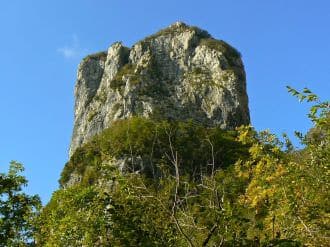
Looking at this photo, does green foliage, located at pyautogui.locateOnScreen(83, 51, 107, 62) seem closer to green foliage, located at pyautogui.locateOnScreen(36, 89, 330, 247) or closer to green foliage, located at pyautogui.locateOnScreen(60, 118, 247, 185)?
green foliage, located at pyautogui.locateOnScreen(60, 118, 247, 185)

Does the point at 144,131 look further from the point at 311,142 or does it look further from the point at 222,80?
the point at 311,142

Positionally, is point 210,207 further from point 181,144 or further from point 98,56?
point 98,56

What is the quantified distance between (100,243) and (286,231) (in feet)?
12.1

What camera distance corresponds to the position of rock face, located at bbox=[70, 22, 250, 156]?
81.4 metres

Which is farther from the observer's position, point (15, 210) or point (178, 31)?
point (178, 31)

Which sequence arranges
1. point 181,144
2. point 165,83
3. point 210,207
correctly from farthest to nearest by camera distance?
point 165,83, point 181,144, point 210,207

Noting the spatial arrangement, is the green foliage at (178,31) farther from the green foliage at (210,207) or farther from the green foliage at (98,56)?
the green foliage at (210,207)

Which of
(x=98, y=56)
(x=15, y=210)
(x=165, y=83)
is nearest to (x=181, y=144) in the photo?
(x=165, y=83)

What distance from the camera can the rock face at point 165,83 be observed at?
81.4 m

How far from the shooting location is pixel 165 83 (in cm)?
8744

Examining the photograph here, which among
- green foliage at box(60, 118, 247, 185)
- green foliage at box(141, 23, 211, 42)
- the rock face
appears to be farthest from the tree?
green foliage at box(141, 23, 211, 42)

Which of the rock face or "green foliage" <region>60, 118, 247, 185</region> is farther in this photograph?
the rock face

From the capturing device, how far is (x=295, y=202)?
10.5 meters

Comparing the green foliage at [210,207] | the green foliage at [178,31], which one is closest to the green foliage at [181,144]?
the green foliage at [178,31]
